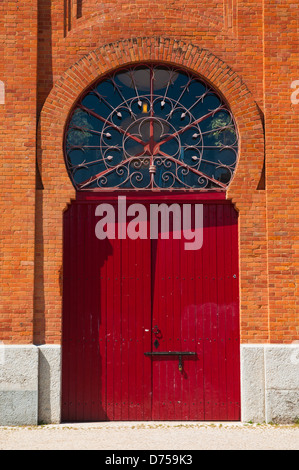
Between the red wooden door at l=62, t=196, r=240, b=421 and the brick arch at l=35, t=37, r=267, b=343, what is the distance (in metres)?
0.23

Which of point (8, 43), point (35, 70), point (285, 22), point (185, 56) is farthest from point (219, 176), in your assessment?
point (8, 43)

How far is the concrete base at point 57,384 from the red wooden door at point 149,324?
0.74 ft

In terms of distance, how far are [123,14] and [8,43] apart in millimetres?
1920

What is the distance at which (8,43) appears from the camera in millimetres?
9852

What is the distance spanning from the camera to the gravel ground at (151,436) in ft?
26.2

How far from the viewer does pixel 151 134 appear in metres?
10.0

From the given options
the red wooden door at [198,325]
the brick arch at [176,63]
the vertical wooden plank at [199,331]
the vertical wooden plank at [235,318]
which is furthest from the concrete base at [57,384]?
the brick arch at [176,63]

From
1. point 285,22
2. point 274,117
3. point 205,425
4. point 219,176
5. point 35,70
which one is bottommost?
point 205,425

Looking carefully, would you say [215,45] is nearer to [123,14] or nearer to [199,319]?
[123,14]

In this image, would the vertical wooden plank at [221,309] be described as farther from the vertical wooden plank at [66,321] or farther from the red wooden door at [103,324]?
the vertical wooden plank at [66,321]

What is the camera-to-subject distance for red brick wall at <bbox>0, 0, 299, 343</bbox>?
9.57m

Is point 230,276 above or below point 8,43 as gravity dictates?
below

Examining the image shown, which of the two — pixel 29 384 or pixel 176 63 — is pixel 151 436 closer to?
pixel 29 384

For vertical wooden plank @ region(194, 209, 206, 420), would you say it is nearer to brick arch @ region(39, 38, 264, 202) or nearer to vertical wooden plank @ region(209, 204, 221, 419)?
vertical wooden plank @ region(209, 204, 221, 419)
